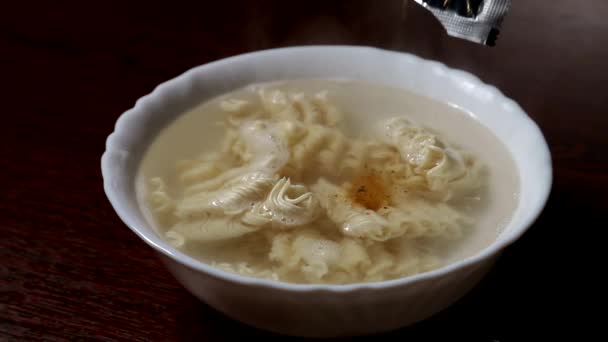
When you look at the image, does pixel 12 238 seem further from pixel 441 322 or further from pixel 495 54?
pixel 495 54

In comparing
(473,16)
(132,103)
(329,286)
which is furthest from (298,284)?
(132,103)

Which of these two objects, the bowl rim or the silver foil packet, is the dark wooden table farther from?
the silver foil packet

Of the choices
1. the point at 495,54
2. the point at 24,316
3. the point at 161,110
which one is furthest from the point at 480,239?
the point at 495,54

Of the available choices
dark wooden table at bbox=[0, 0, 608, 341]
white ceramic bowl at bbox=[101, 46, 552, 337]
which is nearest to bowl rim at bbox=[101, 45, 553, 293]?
white ceramic bowl at bbox=[101, 46, 552, 337]

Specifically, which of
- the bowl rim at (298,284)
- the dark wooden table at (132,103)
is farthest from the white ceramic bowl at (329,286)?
the dark wooden table at (132,103)

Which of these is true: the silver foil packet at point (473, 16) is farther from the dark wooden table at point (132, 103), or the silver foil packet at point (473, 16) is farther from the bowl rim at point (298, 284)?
the dark wooden table at point (132, 103)

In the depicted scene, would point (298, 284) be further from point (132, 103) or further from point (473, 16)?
point (132, 103)
